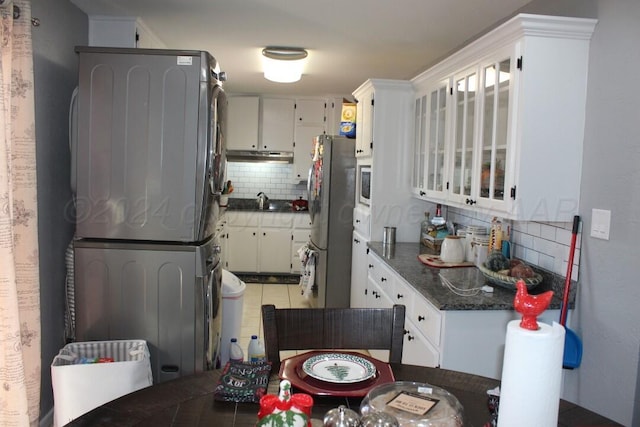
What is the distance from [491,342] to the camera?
2230mm

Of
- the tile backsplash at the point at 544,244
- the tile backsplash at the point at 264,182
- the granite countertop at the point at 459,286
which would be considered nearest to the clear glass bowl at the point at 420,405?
the granite countertop at the point at 459,286

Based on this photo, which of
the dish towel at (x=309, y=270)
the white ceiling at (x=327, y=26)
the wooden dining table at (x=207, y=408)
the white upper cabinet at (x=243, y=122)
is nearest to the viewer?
the wooden dining table at (x=207, y=408)

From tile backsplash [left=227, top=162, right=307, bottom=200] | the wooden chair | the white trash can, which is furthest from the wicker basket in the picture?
tile backsplash [left=227, top=162, right=307, bottom=200]

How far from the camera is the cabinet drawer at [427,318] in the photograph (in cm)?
224

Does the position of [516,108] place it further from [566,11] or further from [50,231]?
[50,231]

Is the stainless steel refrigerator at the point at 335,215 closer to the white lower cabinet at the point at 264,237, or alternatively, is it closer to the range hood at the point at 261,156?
the white lower cabinet at the point at 264,237

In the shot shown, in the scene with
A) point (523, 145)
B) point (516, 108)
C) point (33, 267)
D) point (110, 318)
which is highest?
point (516, 108)

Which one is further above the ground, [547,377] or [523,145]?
[523,145]

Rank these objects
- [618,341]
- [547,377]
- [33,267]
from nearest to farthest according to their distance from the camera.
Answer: [547,377]
[618,341]
[33,267]

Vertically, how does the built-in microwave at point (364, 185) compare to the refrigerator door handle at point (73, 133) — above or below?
below

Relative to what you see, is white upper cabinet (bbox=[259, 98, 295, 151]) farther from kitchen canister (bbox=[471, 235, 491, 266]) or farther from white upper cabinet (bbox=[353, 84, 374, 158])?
kitchen canister (bbox=[471, 235, 491, 266])

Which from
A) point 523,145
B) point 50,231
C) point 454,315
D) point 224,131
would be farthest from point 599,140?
point 50,231

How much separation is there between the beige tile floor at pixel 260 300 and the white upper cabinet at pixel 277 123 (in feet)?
5.55

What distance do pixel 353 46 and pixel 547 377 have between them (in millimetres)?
3320
